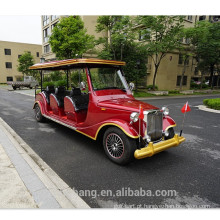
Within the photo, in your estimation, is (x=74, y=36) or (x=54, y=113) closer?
(x=54, y=113)

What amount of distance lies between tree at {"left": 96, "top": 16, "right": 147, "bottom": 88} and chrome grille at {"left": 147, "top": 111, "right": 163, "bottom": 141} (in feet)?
47.4

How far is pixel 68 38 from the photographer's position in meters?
16.7

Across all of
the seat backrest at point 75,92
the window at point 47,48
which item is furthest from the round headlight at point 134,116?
the window at point 47,48

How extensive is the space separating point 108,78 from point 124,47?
14626mm

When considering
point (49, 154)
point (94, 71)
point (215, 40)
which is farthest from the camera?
point (215, 40)

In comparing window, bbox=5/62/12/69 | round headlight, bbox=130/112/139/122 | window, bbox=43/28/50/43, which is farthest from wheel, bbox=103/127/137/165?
window, bbox=5/62/12/69

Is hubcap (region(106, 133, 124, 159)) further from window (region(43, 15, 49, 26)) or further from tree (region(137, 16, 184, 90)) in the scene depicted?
window (region(43, 15, 49, 26))

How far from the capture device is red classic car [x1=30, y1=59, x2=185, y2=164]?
347cm

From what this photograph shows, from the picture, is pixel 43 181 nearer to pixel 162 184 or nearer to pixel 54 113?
pixel 162 184

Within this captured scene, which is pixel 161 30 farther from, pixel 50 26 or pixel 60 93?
pixel 50 26

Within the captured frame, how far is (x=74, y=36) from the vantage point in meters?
16.9

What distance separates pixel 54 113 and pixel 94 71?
2.48m

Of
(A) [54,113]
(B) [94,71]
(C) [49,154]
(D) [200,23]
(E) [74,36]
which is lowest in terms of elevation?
(C) [49,154]

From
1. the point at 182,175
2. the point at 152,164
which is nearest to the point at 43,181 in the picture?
the point at 152,164
